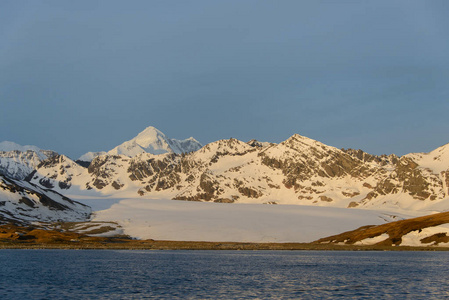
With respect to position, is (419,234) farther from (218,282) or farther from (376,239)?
(218,282)

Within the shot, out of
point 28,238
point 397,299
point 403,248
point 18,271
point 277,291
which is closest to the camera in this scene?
point 397,299

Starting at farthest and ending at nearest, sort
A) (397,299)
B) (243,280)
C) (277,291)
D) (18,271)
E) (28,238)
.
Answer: (28,238)
(18,271)
(243,280)
(277,291)
(397,299)

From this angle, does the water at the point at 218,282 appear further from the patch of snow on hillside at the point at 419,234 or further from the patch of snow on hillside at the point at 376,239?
the patch of snow on hillside at the point at 376,239

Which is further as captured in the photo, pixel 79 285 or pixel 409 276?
pixel 409 276

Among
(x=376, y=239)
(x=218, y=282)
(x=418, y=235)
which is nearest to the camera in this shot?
(x=218, y=282)

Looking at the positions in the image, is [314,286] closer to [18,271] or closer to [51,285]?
[51,285]

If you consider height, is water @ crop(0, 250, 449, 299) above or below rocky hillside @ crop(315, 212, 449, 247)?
below

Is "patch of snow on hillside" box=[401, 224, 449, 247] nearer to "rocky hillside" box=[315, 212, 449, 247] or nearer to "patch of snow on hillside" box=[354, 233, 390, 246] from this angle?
"rocky hillside" box=[315, 212, 449, 247]

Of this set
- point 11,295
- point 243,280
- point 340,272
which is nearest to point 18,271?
point 11,295

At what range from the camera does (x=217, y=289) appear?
6606 cm

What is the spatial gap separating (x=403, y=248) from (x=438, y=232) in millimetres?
15112

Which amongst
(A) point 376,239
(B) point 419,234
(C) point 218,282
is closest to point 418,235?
(B) point 419,234

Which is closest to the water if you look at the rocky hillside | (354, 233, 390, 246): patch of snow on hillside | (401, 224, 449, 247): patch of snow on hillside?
→ the rocky hillside

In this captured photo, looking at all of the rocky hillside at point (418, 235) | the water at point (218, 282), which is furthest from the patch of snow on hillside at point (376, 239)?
the water at point (218, 282)
